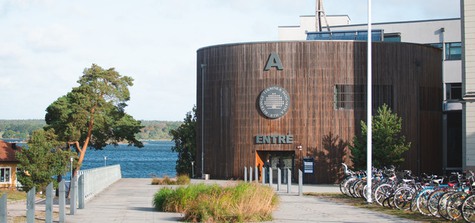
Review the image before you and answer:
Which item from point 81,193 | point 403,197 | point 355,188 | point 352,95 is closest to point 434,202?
point 403,197

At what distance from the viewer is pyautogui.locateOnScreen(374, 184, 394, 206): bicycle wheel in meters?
26.6

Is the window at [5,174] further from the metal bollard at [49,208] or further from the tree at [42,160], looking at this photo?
the metal bollard at [49,208]

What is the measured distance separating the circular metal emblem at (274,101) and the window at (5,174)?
40.5 metres

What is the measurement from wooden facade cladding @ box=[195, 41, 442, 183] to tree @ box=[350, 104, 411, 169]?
289cm

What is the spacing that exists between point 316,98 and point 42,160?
2915cm

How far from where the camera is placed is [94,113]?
64.8m

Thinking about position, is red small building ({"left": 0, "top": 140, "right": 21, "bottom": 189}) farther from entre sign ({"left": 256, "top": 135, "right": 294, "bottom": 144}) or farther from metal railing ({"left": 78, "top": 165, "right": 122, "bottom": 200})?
entre sign ({"left": 256, "top": 135, "right": 294, "bottom": 144})

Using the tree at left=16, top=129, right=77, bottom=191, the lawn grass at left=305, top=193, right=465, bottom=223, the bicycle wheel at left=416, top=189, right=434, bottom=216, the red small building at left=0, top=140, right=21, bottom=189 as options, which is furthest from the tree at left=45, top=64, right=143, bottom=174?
the bicycle wheel at left=416, top=189, right=434, bottom=216

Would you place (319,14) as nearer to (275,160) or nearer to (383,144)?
(275,160)

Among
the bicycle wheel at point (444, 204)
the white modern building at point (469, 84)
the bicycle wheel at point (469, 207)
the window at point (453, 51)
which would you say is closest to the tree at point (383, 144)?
the white modern building at point (469, 84)

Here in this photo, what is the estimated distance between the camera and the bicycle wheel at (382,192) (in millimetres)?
26636

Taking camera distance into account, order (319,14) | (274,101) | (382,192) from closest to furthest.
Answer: (382,192)
(274,101)
(319,14)

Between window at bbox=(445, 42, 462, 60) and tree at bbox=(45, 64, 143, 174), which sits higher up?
window at bbox=(445, 42, 462, 60)

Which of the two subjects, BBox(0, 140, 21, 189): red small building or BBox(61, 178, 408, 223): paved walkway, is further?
BBox(0, 140, 21, 189): red small building
